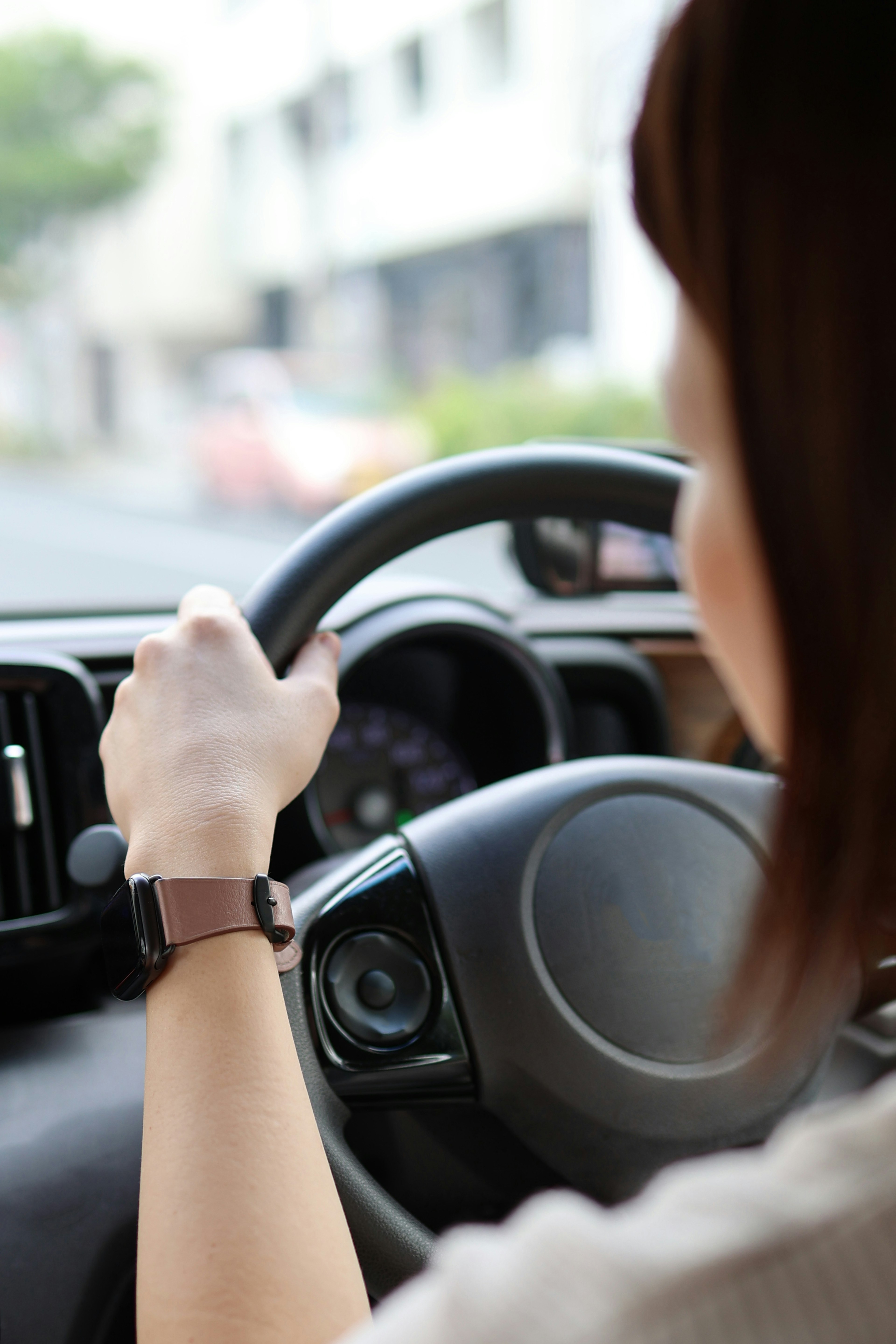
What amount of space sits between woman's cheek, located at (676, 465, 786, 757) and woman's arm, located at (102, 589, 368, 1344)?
324 millimetres

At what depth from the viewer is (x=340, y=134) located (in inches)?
689

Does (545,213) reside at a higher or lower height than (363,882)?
higher

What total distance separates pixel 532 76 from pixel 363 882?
15567mm

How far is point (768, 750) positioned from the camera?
58 cm

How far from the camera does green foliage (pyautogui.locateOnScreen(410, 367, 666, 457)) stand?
8.84 metres

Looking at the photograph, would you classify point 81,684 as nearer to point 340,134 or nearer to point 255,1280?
Result: point 255,1280

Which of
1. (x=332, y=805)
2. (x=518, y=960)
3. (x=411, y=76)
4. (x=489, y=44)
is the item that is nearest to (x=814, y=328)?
(x=518, y=960)

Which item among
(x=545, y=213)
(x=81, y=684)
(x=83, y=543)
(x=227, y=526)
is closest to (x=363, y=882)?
(x=81, y=684)

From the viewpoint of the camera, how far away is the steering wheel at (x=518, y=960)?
0.85m

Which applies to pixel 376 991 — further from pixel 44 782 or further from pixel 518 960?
pixel 44 782

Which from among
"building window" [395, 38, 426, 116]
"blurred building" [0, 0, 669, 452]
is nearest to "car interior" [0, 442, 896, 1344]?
"blurred building" [0, 0, 669, 452]

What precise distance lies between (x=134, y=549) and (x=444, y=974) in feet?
8.23

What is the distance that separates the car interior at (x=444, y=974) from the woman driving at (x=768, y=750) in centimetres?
21

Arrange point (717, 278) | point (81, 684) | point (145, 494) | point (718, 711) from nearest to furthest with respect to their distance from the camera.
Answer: point (717, 278)
point (81, 684)
point (718, 711)
point (145, 494)
